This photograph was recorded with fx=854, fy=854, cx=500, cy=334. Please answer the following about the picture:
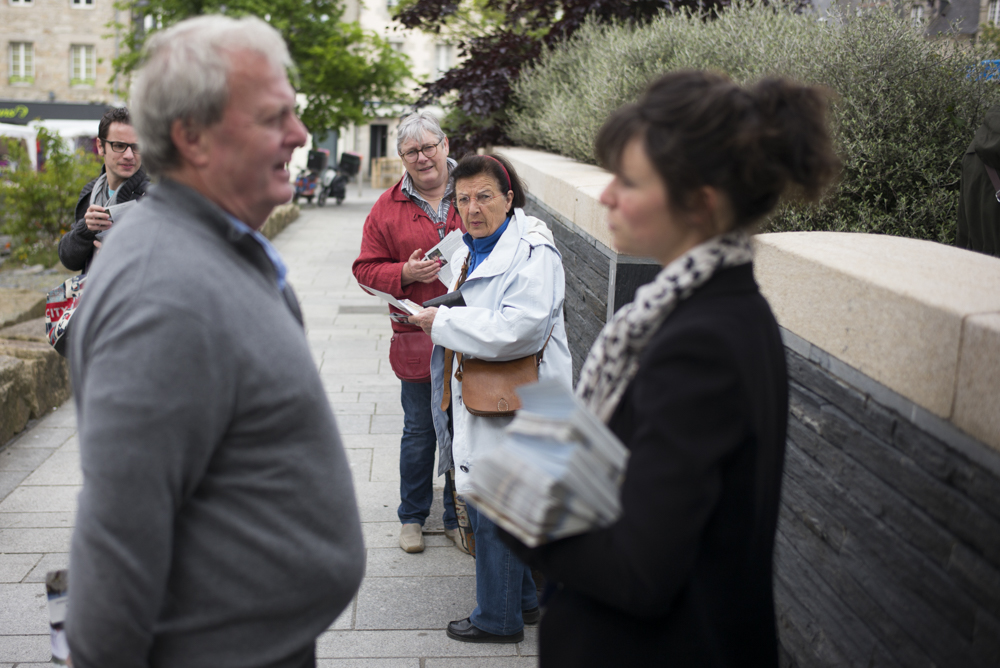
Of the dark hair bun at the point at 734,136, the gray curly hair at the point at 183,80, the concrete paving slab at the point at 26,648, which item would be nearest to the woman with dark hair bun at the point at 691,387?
the dark hair bun at the point at 734,136

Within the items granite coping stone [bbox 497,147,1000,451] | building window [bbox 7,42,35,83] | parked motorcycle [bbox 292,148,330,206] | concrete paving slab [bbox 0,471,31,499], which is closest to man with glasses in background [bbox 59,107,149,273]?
concrete paving slab [bbox 0,471,31,499]

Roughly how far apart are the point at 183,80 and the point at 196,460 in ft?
2.03

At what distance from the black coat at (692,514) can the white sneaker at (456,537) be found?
8.96 ft

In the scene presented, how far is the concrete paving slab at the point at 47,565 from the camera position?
149 inches

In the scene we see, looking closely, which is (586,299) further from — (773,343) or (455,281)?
(773,343)

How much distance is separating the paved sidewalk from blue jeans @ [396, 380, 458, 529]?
0.51 feet

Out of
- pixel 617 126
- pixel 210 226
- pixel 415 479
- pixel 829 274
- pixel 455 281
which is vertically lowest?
pixel 415 479

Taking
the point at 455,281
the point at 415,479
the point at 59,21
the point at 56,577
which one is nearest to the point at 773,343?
the point at 56,577

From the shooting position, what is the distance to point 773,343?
1.41 m

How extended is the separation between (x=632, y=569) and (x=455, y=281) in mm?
2502

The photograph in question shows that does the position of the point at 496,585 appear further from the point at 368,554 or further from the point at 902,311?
the point at 902,311

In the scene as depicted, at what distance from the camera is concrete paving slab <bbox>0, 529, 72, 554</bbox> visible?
4.06m

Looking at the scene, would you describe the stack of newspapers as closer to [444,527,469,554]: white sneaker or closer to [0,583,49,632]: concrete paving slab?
[0,583,49,632]: concrete paving slab

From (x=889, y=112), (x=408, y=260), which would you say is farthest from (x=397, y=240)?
(x=889, y=112)
